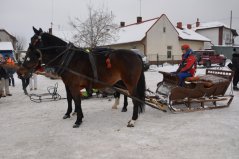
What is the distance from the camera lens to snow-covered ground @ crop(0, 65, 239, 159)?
4.26m

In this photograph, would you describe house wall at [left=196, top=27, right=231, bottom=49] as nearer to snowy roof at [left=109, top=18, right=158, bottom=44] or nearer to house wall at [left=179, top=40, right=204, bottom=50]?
house wall at [left=179, top=40, right=204, bottom=50]

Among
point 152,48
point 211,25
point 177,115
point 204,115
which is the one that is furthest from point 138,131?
point 211,25

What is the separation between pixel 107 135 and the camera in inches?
205

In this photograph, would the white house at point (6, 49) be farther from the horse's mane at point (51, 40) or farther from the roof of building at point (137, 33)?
the horse's mane at point (51, 40)

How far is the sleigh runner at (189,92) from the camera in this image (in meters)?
6.68

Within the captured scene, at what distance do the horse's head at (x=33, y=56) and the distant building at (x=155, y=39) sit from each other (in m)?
24.5

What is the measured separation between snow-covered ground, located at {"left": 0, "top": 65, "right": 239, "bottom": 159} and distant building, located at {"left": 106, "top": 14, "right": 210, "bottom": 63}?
23527mm

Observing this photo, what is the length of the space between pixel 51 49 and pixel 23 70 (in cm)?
84

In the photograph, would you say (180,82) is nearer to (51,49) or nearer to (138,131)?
(138,131)

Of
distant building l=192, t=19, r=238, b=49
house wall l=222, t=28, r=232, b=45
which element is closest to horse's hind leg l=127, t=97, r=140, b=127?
distant building l=192, t=19, r=238, b=49

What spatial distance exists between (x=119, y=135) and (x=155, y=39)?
27387 mm

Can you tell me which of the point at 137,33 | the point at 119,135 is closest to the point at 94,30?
the point at 137,33

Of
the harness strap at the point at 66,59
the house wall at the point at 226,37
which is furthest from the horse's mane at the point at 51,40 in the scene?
the house wall at the point at 226,37

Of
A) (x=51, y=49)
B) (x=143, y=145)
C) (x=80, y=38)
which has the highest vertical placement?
(x=80, y=38)
